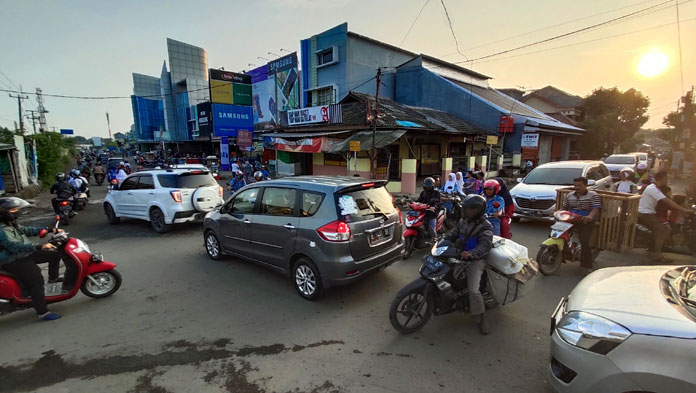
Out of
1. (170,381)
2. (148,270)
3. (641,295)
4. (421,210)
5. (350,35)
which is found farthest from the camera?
(350,35)

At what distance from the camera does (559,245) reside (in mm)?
4957

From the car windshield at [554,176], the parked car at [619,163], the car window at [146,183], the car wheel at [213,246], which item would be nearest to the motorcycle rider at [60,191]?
the car window at [146,183]

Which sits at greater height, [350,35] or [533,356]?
[350,35]

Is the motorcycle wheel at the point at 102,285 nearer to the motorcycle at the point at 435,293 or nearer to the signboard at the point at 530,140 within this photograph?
the motorcycle at the point at 435,293

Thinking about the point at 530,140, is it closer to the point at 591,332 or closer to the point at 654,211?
the point at 654,211

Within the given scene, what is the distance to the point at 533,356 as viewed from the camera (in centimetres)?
306

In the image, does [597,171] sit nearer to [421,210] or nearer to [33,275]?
[421,210]

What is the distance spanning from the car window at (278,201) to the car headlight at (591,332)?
3354mm

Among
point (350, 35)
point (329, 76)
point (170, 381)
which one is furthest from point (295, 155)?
point (170, 381)

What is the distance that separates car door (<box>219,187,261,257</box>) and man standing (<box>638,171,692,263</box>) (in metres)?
6.89

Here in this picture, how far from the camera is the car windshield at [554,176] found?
8.40 m

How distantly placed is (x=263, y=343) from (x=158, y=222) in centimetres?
651

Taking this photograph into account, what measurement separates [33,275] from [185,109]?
51.7 meters

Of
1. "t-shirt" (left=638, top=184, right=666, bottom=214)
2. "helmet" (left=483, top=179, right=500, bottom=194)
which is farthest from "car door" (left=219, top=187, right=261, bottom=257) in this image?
"t-shirt" (left=638, top=184, right=666, bottom=214)
